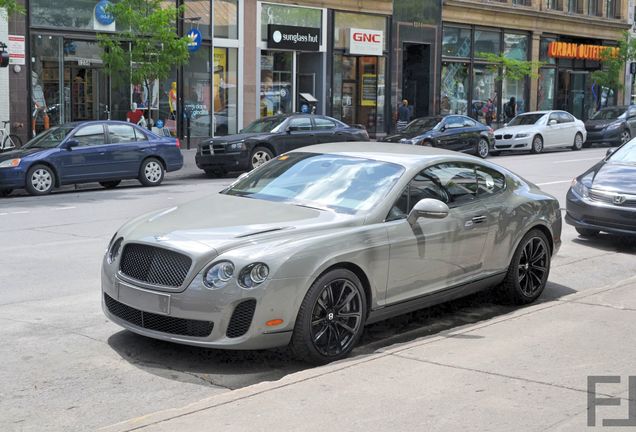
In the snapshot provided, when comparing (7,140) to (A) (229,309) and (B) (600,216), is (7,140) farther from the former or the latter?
(A) (229,309)

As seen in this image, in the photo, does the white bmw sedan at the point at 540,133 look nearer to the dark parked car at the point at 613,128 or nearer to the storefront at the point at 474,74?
the dark parked car at the point at 613,128

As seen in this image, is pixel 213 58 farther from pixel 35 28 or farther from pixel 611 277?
pixel 611 277

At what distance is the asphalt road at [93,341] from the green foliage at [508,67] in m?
28.2

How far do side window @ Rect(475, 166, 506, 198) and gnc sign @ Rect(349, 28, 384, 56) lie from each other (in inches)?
1064

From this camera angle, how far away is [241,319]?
616cm

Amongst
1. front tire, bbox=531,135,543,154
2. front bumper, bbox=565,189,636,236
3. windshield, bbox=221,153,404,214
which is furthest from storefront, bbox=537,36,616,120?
windshield, bbox=221,153,404,214

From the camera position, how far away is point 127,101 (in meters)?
28.0

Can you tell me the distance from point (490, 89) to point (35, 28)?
2335 cm

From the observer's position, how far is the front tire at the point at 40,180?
734 inches

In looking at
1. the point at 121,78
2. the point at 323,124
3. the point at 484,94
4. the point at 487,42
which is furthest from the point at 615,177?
the point at 487,42

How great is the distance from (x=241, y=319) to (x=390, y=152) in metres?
2.48

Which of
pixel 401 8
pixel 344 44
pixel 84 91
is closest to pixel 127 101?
pixel 84 91

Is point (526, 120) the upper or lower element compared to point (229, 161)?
upper

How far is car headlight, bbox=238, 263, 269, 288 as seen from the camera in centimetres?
613
